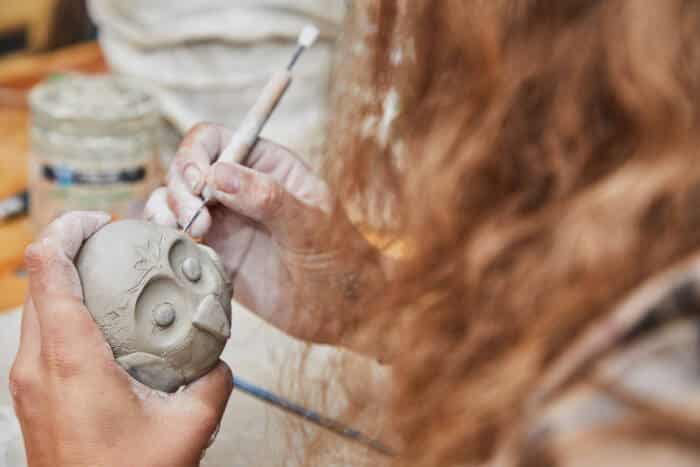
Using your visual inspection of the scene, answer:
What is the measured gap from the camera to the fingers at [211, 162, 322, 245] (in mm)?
993

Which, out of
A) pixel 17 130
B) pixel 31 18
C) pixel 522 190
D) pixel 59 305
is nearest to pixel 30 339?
pixel 59 305

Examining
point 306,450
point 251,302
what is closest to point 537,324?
point 306,450

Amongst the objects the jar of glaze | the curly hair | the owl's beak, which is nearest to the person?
the curly hair

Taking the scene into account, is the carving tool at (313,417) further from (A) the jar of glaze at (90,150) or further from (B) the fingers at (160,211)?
(A) the jar of glaze at (90,150)

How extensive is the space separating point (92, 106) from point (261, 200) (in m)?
0.51

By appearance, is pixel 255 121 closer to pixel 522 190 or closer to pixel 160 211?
pixel 160 211

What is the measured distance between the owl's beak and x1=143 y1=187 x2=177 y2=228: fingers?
16 centimetres

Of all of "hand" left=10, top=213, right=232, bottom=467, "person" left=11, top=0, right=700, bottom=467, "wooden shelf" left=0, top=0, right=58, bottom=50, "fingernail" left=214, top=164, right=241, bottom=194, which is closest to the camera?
"person" left=11, top=0, right=700, bottom=467

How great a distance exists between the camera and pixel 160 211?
3.38 feet

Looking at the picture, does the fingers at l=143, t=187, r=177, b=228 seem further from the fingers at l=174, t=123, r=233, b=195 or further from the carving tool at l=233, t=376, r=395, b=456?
the carving tool at l=233, t=376, r=395, b=456

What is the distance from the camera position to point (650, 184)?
502mm

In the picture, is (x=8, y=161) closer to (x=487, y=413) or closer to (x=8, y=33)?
(x=8, y=33)

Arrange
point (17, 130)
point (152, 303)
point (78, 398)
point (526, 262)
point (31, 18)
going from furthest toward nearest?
point (31, 18) → point (17, 130) → point (152, 303) → point (78, 398) → point (526, 262)

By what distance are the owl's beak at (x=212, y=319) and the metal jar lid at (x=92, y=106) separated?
1.88 feet
